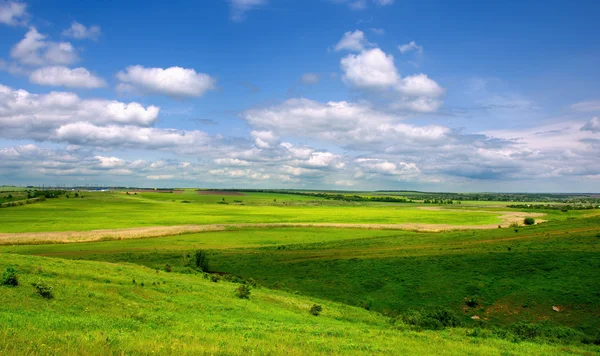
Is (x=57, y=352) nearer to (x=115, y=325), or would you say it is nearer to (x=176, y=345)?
(x=176, y=345)

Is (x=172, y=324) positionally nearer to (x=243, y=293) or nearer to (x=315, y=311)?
(x=243, y=293)

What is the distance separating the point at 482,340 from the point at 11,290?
24575mm

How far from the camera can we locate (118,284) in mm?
24375

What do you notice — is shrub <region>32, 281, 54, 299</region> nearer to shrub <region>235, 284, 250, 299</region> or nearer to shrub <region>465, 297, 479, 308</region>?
shrub <region>235, 284, 250, 299</region>

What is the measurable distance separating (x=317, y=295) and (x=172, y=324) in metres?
22.1

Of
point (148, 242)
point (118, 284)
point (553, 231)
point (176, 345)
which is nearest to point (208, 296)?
point (118, 284)

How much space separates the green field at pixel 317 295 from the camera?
1467 centimetres

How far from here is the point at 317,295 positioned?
37.4m

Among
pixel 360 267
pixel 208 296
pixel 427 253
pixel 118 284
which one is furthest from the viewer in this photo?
pixel 427 253

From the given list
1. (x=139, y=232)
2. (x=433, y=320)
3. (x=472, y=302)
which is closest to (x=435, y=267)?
(x=472, y=302)

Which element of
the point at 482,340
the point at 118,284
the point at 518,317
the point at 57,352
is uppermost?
the point at 57,352

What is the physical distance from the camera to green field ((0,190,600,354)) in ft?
48.1

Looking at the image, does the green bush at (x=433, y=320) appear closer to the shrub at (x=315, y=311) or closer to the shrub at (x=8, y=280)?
the shrub at (x=315, y=311)

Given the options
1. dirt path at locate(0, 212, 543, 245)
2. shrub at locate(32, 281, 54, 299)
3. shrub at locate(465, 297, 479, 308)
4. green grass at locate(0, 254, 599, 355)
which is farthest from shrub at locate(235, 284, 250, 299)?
dirt path at locate(0, 212, 543, 245)
